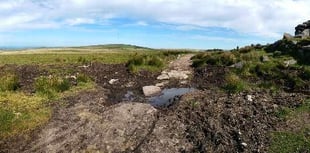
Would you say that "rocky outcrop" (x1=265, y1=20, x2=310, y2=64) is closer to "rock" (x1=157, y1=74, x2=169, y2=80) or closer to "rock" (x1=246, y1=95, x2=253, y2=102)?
"rock" (x1=246, y1=95, x2=253, y2=102)

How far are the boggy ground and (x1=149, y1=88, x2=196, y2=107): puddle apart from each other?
1312 millimetres

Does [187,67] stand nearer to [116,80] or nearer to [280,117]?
[116,80]

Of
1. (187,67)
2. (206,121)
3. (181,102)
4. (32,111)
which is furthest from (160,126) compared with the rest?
(187,67)

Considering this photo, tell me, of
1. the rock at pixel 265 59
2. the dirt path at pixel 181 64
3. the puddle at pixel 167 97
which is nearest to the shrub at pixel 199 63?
the dirt path at pixel 181 64

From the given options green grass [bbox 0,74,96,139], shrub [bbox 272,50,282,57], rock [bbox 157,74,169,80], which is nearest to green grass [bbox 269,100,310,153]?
green grass [bbox 0,74,96,139]

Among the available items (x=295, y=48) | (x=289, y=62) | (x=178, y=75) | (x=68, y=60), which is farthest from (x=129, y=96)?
(x=68, y=60)

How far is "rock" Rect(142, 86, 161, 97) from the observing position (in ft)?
109

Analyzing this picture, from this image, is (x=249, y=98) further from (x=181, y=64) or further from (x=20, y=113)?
(x=181, y=64)

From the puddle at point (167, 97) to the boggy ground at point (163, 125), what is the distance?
131cm

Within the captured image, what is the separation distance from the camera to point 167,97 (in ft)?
105

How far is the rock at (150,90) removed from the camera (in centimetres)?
3338

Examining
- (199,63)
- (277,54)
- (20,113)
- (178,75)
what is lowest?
(20,113)

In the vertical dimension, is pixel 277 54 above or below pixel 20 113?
above

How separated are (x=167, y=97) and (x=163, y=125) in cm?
837
